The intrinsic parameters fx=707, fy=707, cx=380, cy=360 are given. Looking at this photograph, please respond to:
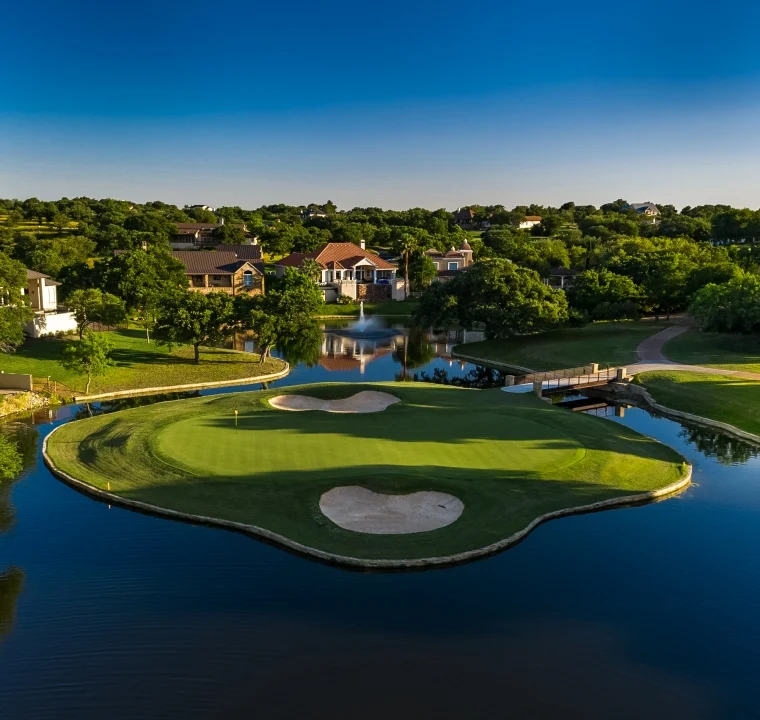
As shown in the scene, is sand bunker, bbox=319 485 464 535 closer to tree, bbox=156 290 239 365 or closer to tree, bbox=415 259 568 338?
tree, bbox=156 290 239 365

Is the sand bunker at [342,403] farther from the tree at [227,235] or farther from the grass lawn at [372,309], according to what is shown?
the tree at [227,235]

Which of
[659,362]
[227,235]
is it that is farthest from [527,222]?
[659,362]

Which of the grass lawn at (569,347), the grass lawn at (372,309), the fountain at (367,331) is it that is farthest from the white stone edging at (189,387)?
the grass lawn at (372,309)

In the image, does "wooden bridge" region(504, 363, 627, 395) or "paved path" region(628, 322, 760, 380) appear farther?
"paved path" region(628, 322, 760, 380)

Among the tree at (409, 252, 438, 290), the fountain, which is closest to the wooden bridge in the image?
the fountain

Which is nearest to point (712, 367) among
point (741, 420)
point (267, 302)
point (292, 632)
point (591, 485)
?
point (741, 420)
